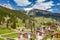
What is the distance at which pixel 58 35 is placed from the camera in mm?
79000

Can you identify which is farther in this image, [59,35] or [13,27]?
[13,27]

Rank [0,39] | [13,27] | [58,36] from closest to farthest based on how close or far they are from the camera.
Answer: [58,36] < [0,39] < [13,27]

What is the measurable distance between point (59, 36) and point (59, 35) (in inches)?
58.3

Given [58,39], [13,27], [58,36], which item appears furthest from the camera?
[13,27]

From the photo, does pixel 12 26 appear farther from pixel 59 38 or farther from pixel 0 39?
pixel 59 38

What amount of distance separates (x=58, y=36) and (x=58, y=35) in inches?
39.4

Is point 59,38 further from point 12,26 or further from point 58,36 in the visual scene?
point 12,26

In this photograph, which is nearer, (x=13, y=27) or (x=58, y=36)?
(x=58, y=36)

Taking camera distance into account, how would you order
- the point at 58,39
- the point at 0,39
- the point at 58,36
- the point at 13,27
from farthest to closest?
the point at 13,27
the point at 0,39
the point at 58,36
the point at 58,39

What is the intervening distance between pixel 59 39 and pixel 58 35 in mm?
6720

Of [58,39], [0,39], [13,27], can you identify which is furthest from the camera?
[13,27]

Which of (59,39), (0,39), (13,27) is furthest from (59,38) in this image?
(13,27)

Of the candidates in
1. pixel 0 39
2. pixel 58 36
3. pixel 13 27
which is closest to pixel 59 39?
pixel 58 36

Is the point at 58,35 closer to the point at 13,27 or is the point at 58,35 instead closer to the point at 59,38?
the point at 59,38
